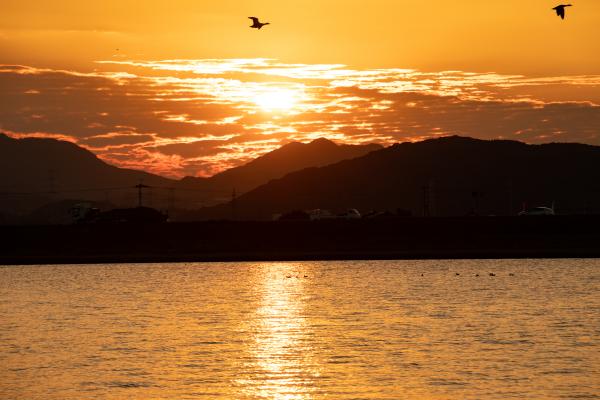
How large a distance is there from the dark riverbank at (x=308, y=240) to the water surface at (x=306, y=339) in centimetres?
5167

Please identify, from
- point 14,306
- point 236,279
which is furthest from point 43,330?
point 236,279

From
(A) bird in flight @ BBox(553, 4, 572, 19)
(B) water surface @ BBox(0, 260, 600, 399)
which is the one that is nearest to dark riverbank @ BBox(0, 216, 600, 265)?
(B) water surface @ BBox(0, 260, 600, 399)

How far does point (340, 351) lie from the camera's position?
52562mm

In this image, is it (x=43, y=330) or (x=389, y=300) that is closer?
(x=43, y=330)

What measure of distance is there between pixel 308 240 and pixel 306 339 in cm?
11035

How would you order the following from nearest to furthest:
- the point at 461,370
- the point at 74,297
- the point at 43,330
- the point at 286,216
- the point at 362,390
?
the point at 362,390 → the point at 461,370 → the point at 43,330 → the point at 74,297 → the point at 286,216

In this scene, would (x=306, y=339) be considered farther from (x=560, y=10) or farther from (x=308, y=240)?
(x=308, y=240)

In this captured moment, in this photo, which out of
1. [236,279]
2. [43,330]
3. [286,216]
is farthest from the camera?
[286,216]

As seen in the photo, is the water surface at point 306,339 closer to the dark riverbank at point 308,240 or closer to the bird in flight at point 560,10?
the bird in flight at point 560,10

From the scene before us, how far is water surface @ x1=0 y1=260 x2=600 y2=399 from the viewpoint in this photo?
42.4m

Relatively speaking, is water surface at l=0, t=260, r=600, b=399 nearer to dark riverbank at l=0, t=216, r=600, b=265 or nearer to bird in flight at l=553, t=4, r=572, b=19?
bird in flight at l=553, t=4, r=572, b=19

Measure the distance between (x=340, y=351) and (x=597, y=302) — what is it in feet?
116

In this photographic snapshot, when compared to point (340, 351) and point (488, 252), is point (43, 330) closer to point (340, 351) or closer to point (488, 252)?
point (340, 351)

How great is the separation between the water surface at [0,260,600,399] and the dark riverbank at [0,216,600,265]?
51668 millimetres
